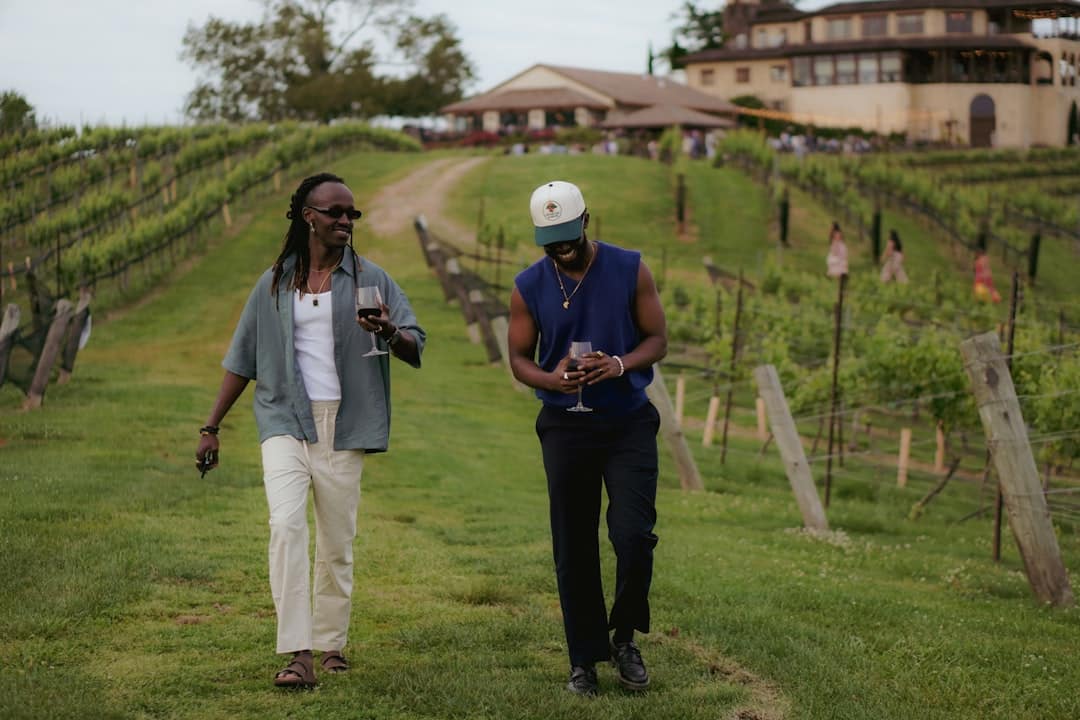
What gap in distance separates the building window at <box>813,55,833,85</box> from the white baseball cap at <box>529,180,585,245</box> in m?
78.2

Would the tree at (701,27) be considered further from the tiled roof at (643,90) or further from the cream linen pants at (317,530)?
the cream linen pants at (317,530)

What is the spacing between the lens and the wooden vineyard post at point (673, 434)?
13.3 m

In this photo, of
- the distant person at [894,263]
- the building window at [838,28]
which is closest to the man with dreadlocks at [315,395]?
the distant person at [894,263]

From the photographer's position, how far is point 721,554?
9852 mm

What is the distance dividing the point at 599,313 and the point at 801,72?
7923cm

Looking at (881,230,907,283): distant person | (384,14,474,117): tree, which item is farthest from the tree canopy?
(881,230,907,283): distant person

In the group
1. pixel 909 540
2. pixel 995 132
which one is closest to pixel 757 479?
pixel 909 540

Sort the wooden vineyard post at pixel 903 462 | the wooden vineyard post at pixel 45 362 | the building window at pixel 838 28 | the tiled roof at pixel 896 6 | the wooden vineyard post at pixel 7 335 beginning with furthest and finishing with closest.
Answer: the building window at pixel 838 28, the tiled roof at pixel 896 6, the wooden vineyard post at pixel 903 462, the wooden vineyard post at pixel 45 362, the wooden vineyard post at pixel 7 335

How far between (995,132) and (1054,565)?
67.7 metres

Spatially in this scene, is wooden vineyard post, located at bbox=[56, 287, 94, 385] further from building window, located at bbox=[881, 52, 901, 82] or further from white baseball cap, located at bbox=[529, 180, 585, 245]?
building window, located at bbox=[881, 52, 901, 82]

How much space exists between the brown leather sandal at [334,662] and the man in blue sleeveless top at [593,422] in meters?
0.94

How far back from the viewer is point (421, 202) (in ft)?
156

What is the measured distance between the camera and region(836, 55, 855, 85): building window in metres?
79.4

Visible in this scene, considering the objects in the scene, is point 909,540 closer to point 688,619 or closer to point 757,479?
point 757,479
